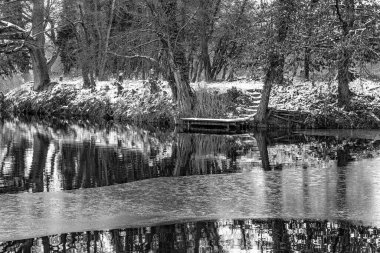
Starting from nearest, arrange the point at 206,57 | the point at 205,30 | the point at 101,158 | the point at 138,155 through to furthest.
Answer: the point at 101,158
the point at 138,155
the point at 205,30
the point at 206,57

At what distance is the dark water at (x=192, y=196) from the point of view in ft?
30.9

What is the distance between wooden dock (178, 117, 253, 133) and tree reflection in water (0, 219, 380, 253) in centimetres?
1827

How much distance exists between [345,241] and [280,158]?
980 centimetres

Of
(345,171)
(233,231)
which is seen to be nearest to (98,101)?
(345,171)

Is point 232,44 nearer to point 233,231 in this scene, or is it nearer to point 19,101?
point 19,101

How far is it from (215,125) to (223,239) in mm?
20262

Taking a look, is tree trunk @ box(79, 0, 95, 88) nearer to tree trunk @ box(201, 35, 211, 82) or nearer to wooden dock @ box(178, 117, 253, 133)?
tree trunk @ box(201, 35, 211, 82)

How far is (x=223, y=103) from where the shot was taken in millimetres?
30766

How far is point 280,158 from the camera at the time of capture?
1895cm

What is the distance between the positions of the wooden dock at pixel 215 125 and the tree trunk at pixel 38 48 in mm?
14925

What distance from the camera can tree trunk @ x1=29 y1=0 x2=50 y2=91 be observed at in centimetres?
4172

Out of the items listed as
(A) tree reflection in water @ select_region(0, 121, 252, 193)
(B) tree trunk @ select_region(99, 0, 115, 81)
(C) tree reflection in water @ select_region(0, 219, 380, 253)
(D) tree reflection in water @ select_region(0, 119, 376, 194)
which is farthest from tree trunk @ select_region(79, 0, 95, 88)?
(C) tree reflection in water @ select_region(0, 219, 380, 253)

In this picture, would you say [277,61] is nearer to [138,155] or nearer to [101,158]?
[138,155]

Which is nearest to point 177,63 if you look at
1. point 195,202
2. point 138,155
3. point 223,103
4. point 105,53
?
point 223,103
